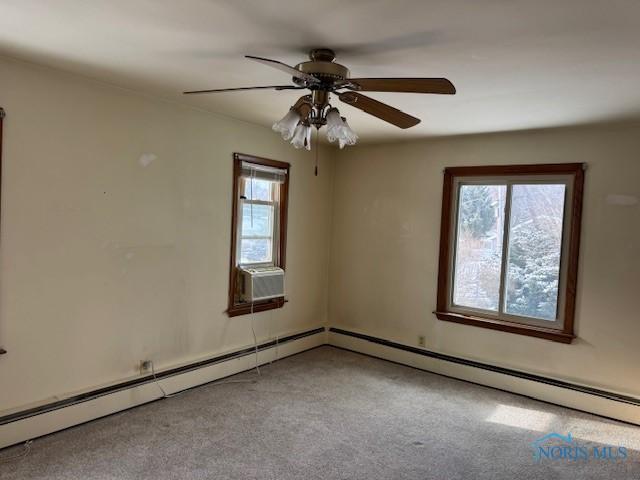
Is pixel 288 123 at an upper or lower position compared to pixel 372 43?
lower

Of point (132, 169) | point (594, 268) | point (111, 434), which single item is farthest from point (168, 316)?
point (594, 268)

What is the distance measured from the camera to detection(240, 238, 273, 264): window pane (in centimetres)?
427

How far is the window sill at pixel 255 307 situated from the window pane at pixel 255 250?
16.3 inches

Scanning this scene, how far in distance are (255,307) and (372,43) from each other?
2883 millimetres

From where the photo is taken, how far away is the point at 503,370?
4035 mm

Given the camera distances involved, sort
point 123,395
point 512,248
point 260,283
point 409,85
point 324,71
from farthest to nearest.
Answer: point 260,283 → point 512,248 → point 123,395 → point 324,71 → point 409,85

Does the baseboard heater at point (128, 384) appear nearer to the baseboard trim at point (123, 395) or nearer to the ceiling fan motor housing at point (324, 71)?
the baseboard trim at point (123, 395)

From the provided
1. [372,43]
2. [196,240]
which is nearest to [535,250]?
[372,43]

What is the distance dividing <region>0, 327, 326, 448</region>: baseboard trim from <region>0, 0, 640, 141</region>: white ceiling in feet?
7.16

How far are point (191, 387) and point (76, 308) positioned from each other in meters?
1.23

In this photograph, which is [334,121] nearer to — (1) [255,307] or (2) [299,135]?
(2) [299,135]

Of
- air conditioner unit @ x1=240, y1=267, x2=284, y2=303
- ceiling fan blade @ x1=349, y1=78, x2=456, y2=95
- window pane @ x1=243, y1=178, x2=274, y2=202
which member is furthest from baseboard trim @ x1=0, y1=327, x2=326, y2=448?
ceiling fan blade @ x1=349, y1=78, x2=456, y2=95

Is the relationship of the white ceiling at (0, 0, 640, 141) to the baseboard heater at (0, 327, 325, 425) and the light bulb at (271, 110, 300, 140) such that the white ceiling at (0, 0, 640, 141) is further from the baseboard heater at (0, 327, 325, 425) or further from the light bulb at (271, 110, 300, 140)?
the baseboard heater at (0, 327, 325, 425)

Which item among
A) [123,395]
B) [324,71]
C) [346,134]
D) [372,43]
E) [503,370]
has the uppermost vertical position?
[372,43]
